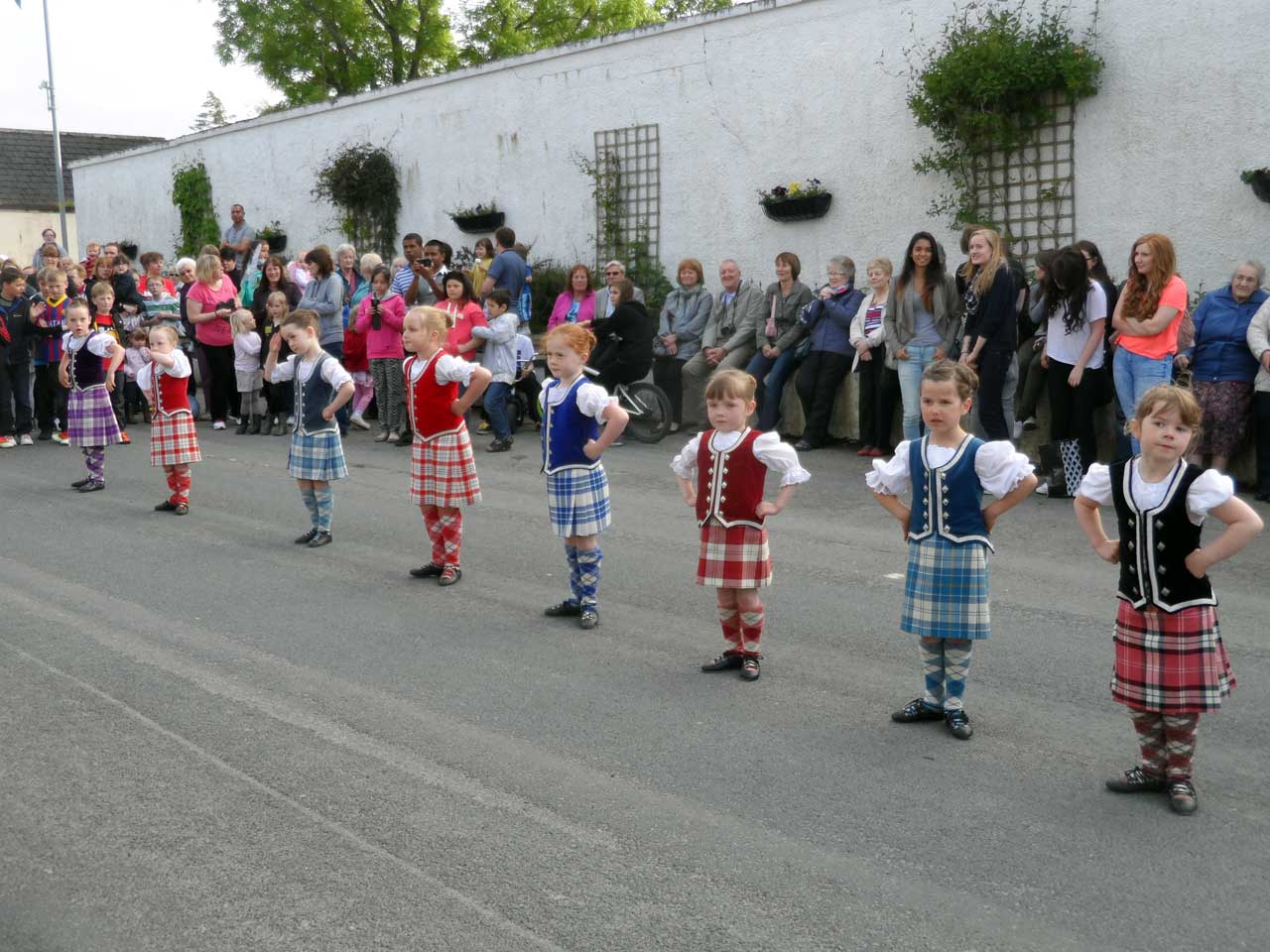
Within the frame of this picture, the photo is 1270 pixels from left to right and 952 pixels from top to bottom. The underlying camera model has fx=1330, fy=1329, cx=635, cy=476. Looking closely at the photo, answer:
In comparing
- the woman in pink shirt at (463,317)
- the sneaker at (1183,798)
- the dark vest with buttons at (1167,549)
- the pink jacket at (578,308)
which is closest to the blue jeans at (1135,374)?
the dark vest with buttons at (1167,549)

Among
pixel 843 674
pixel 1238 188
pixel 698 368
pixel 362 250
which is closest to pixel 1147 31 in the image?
pixel 1238 188

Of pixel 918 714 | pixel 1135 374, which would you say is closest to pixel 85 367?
pixel 1135 374

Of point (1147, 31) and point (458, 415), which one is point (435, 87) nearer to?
point (1147, 31)

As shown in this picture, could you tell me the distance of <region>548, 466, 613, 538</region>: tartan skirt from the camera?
23.2 feet

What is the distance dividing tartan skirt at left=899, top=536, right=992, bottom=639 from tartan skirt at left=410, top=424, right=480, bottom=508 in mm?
3542

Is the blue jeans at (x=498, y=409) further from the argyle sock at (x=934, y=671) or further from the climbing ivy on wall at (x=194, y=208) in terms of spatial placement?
the climbing ivy on wall at (x=194, y=208)

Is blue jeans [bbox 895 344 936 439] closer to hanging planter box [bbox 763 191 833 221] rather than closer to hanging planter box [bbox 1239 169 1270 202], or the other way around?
hanging planter box [bbox 1239 169 1270 202]

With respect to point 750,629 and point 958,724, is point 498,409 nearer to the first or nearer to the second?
point 750,629

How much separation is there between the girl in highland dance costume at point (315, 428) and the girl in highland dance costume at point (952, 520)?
4.89 metres

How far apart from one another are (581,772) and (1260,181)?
950 cm

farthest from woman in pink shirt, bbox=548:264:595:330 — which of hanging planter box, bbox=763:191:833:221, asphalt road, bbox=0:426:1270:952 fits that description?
asphalt road, bbox=0:426:1270:952

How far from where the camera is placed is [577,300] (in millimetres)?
15141

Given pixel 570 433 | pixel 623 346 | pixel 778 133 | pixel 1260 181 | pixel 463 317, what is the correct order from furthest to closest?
pixel 778 133 → pixel 463 317 → pixel 623 346 → pixel 1260 181 → pixel 570 433

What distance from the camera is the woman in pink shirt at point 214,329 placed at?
643 inches
